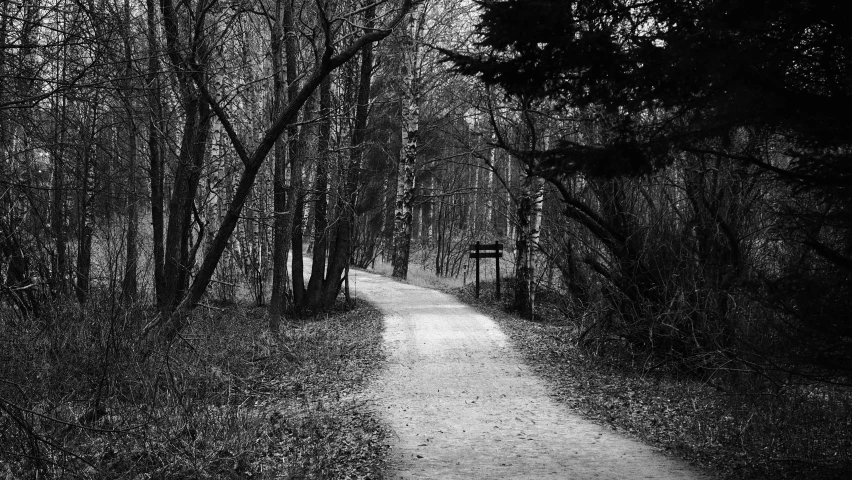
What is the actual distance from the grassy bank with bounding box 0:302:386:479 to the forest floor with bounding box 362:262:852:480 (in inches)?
116

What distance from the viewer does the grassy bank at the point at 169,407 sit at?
6.27 m

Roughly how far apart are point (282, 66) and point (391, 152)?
13657 millimetres

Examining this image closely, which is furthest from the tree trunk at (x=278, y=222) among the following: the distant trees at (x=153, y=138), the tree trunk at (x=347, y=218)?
the tree trunk at (x=347, y=218)

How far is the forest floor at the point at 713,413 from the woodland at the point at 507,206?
13 cm

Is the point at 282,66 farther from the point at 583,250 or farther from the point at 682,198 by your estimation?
the point at 682,198

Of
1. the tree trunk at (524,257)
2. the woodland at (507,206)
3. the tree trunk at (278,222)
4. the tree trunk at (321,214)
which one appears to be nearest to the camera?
the woodland at (507,206)

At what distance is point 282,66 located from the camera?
14.1 metres

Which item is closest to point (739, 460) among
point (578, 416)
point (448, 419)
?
point (578, 416)

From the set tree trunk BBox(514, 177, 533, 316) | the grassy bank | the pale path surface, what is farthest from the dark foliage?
tree trunk BBox(514, 177, 533, 316)

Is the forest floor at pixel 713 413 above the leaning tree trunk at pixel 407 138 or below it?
below

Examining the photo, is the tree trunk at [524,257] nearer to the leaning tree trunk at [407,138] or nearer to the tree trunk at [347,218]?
the tree trunk at [347,218]

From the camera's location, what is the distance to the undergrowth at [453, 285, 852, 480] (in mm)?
6555

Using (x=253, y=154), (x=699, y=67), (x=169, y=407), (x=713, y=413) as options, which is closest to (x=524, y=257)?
(x=253, y=154)

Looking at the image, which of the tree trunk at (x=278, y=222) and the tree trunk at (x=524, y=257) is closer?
the tree trunk at (x=278, y=222)
